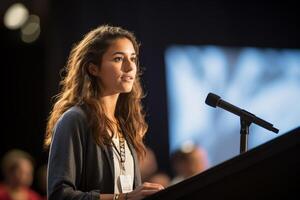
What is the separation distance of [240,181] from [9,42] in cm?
729

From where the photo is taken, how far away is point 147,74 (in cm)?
651

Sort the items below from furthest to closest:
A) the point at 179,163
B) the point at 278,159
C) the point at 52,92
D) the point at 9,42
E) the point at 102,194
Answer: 1. the point at 9,42
2. the point at 52,92
3. the point at 179,163
4. the point at 102,194
5. the point at 278,159

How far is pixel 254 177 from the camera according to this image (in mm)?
1787

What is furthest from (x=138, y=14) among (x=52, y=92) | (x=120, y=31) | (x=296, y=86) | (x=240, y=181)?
(x=240, y=181)

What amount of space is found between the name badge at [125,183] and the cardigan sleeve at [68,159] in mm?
154

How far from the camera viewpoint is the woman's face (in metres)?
2.61

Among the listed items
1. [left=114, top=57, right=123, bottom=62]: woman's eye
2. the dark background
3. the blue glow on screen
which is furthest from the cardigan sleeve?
the blue glow on screen

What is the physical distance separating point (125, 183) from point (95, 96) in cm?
36

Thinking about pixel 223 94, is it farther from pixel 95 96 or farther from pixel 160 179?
pixel 95 96

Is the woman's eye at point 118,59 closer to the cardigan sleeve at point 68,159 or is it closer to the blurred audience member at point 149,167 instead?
the cardigan sleeve at point 68,159

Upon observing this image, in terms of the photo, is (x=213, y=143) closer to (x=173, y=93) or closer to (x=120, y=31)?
(x=173, y=93)

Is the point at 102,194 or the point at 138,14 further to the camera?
the point at 138,14

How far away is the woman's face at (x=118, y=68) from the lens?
2607 millimetres

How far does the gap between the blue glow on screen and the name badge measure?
3.89m
